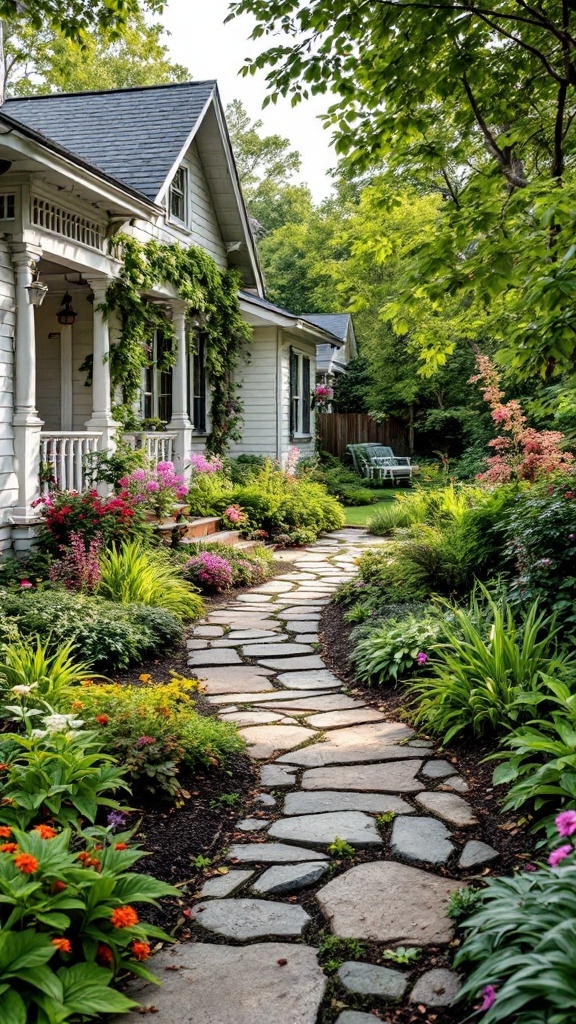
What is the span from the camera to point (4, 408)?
766cm

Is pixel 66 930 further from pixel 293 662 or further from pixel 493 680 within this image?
pixel 293 662

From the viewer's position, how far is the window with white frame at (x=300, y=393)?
17.3m

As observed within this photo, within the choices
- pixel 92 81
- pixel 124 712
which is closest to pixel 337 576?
pixel 124 712

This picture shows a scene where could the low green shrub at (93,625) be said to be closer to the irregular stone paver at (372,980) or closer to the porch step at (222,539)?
the irregular stone paver at (372,980)

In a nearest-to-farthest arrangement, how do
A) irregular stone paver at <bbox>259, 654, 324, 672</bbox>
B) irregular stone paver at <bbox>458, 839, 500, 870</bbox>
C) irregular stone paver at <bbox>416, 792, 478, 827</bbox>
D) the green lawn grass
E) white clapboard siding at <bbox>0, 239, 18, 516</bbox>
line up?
1. irregular stone paver at <bbox>458, 839, 500, 870</bbox>
2. irregular stone paver at <bbox>416, 792, 478, 827</bbox>
3. irregular stone paver at <bbox>259, 654, 324, 672</bbox>
4. white clapboard siding at <bbox>0, 239, 18, 516</bbox>
5. the green lawn grass

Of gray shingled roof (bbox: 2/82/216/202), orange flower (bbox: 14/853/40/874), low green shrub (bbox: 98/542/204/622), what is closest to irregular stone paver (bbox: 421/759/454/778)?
orange flower (bbox: 14/853/40/874)

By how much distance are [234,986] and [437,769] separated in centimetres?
180

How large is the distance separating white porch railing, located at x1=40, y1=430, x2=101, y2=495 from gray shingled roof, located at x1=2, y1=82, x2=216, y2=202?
11.7 feet

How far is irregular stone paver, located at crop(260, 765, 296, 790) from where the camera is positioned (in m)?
3.86

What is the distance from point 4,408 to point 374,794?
5.43m

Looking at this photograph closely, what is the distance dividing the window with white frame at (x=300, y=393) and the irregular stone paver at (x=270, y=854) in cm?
1414

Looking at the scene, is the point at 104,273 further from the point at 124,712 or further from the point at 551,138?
the point at 124,712

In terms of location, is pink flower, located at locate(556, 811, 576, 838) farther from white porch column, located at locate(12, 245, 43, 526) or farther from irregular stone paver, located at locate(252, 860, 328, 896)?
white porch column, located at locate(12, 245, 43, 526)

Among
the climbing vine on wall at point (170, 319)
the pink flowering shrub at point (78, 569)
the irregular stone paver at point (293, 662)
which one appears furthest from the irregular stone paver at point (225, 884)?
the climbing vine on wall at point (170, 319)
